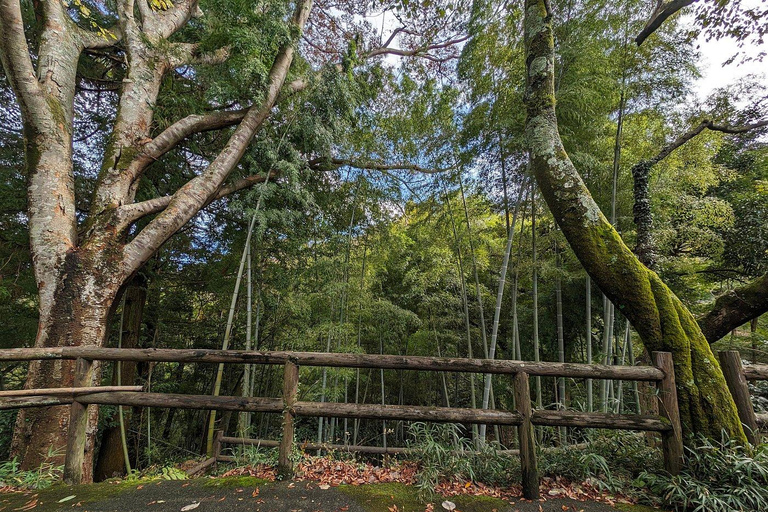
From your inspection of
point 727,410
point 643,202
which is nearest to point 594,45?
point 643,202

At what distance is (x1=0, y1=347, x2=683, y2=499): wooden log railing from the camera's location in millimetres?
1661

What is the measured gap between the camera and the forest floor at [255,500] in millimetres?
1425

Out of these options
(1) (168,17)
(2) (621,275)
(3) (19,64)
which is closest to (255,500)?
(2) (621,275)

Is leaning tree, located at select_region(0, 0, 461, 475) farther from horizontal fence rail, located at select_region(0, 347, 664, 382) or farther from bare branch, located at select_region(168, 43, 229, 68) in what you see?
horizontal fence rail, located at select_region(0, 347, 664, 382)

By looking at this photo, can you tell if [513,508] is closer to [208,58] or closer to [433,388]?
[208,58]

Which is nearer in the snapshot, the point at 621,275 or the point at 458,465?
the point at 458,465

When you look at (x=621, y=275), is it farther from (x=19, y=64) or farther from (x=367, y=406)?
(x=19, y=64)

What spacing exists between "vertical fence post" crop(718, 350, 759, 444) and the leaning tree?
462cm

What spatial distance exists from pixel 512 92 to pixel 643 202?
2022 mm

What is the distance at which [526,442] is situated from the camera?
5.39 ft

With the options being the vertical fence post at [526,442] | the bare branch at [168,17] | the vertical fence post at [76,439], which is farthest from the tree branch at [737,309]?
the bare branch at [168,17]

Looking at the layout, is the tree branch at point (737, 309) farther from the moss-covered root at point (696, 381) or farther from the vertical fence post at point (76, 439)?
the vertical fence post at point (76, 439)

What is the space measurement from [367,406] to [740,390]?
243 cm

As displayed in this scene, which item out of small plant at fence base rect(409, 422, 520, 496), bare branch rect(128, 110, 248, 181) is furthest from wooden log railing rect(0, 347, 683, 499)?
bare branch rect(128, 110, 248, 181)
